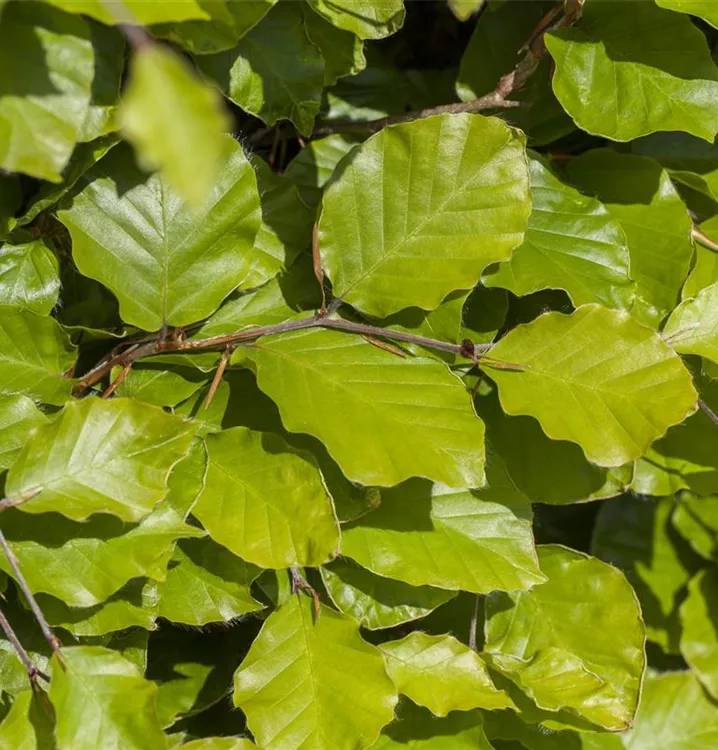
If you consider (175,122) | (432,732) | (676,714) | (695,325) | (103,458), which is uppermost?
(175,122)

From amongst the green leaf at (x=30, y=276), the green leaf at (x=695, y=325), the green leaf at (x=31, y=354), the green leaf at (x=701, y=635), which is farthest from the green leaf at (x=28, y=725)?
the green leaf at (x=701, y=635)

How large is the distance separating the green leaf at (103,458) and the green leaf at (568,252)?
416 millimetres

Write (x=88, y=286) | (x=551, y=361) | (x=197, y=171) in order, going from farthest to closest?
1. (x=88, y=286)
2. (x=551, y=361)
3. (x=197, y=171)

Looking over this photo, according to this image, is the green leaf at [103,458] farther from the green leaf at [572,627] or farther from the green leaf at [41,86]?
the green leaf at [572,627]

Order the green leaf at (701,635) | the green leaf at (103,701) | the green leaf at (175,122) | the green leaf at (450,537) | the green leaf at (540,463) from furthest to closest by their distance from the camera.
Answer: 1. the green leaf at (701,635)
2. the green leaf at (540,463)
3. the green leaf at (450,537)
4. the green leaf at (103,701)
5. the green leaf at (175,122)

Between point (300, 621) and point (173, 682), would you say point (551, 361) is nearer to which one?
point (300, 621)

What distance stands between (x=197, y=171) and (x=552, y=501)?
2.52 ft

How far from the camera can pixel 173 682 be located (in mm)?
1054

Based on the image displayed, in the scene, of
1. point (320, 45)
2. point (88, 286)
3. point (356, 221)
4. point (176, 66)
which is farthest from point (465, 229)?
point (176, 66)

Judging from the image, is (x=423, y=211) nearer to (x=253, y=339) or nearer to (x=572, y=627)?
(x=253, y=339)

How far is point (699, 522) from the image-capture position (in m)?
1.44

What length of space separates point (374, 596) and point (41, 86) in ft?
2.07

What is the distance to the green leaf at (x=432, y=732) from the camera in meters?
1.01

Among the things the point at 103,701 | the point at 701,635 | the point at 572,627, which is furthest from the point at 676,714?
the point at 103,701
